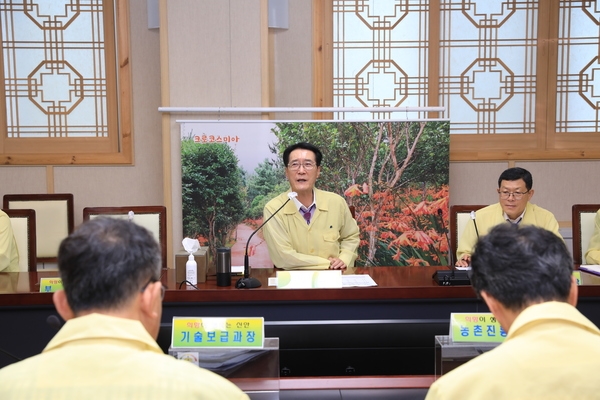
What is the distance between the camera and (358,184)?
14.3 feet

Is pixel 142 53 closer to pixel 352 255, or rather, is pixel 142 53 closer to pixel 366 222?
pixel 366 222

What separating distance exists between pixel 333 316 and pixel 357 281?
238mm

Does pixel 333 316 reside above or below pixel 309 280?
below

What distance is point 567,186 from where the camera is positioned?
4.86 meters

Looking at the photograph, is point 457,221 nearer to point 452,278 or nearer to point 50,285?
point 452,278

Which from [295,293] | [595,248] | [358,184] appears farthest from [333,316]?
[358,184]

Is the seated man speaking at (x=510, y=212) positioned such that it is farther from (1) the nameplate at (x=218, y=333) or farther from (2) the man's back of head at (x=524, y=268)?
(2) the man's back of head at (x=524, y=268)

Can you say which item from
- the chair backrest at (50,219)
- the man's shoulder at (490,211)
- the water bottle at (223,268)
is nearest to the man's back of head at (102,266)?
the water bottle at (223,268)

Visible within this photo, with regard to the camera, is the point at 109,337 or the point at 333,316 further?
the point at 333,316

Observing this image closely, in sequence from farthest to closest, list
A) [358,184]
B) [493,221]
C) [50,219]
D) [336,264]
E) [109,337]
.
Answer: [358,184] < [50,219] < [493,221] < [336,264] < [109,337]

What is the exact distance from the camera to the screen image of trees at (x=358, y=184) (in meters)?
4.20

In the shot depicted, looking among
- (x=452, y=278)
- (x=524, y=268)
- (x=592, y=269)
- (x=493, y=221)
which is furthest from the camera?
(x=493, y=221)

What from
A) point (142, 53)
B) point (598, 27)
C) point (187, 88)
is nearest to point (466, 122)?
point (598, 27)

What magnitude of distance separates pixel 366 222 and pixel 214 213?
A: 3.73ft
